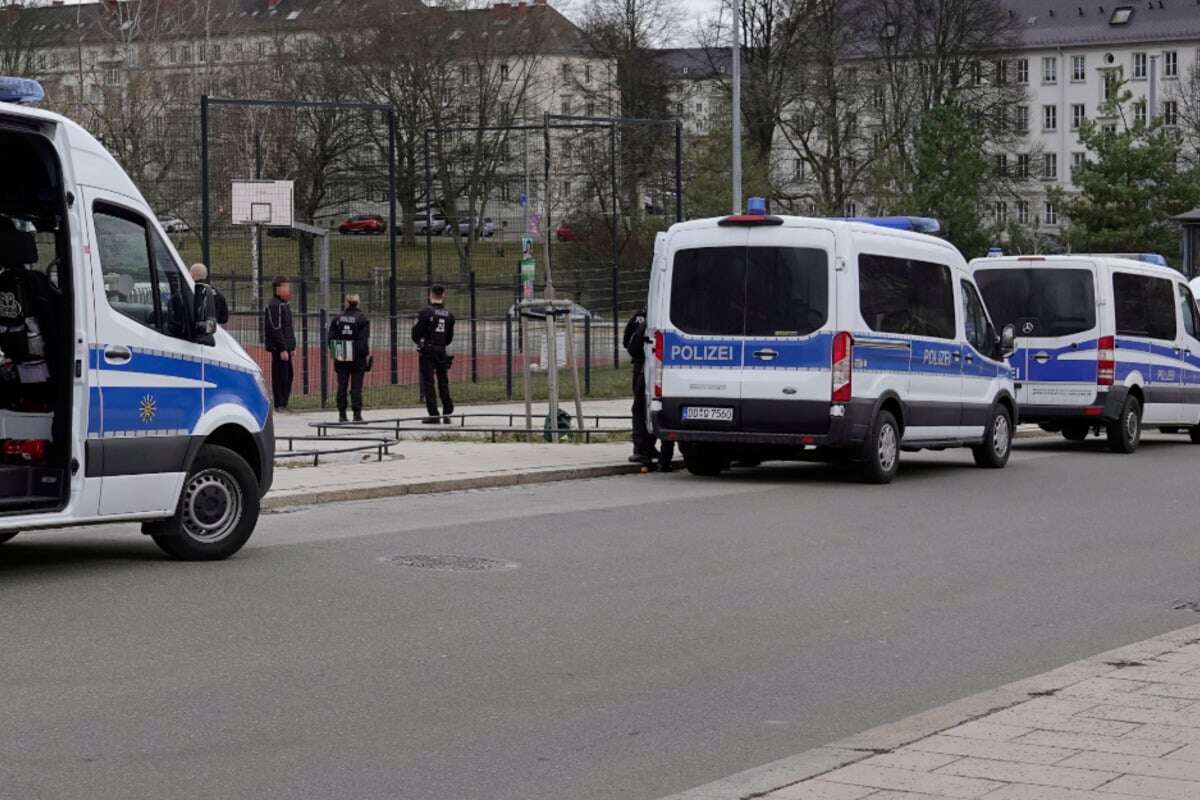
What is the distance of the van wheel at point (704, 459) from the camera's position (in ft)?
66.2

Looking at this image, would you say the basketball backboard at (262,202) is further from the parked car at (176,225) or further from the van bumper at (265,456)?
the van bumper at (265,456)

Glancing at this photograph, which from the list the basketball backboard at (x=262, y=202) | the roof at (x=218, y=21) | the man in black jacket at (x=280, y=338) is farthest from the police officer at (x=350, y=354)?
the roof at (x=218, y=21)

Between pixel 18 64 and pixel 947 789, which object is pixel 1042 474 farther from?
pixel 18 64

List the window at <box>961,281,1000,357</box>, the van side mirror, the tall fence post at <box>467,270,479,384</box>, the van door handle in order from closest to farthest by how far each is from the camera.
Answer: the van door handle < the window at <box>961,281,1000,357</box> < the van side mirror < the tall fence post at <box>467,270,479,384</box>

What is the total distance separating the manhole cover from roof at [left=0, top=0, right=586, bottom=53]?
53.2 metres

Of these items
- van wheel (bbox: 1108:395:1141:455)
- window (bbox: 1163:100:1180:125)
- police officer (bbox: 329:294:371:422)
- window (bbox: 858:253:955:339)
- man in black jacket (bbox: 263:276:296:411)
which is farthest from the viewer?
window (bbox: 1163:100:1180:125)

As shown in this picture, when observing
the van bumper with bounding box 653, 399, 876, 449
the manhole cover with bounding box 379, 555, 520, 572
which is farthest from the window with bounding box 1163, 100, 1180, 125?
the manhole cover with bounding box 379, 555, 520, 572

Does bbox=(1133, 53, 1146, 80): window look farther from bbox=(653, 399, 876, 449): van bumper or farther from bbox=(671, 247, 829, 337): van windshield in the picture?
bbox=(653, 399, 876, 449): van bumper

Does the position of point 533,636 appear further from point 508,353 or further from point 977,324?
point 508,353

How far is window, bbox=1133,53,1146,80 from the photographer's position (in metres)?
125

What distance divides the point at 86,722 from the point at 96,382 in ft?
14.4

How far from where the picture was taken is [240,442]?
1302 centimetres

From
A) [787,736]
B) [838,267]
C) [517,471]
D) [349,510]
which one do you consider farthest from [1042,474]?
[787,736]

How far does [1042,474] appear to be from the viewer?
854 inches
